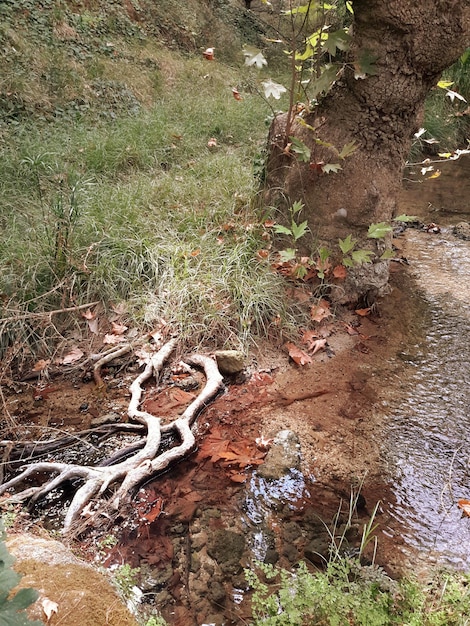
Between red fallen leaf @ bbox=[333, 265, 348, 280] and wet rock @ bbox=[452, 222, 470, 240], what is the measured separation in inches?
88.3

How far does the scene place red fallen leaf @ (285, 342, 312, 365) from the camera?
3.69 m

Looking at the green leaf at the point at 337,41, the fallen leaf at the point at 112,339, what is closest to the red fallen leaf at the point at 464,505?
the fallen leaf at the point at 112,339

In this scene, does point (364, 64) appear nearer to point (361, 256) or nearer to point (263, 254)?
point (361, 256)

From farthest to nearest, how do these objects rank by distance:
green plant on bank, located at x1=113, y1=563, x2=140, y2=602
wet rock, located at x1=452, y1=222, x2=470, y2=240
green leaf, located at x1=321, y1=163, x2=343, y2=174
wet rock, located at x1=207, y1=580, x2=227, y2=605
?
1. wet rock, located at x1=452, y1=222, x2=470, y2=240
2. green leaf, located at x1=321, y1=163, x2=343, y2=174
3. wet rock, located at x1=207, y1=580, x2=227, y2=605
4. green plant on bank, located at x1=113, y1=563, x2=140, y2=602

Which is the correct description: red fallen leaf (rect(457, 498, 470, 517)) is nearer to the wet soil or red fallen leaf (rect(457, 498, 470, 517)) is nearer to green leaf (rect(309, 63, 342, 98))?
the wet soil

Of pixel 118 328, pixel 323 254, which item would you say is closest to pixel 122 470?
pixel 118 328

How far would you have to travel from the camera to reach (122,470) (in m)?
2.69

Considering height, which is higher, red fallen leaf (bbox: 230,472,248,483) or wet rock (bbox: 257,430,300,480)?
wet rock (bbox: 257,430,300,480)

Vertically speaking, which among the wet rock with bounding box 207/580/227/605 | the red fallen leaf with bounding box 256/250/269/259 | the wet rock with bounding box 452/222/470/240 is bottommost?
the wet rock with bounding box 207/580/227/605

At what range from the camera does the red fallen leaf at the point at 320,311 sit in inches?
158

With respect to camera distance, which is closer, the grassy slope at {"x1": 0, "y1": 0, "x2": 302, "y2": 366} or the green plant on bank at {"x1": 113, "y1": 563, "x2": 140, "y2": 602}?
the green plant on bank at {"x1": 113, "y1": 563, "x2": 140, "y2": 602}

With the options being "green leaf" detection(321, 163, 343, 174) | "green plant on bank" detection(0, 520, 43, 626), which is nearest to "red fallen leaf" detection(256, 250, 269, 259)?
"green leaf" detection(321, 163, 343, 174)

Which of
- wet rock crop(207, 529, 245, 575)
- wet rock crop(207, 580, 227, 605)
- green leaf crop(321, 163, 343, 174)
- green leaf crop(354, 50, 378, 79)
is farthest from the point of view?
green leaf crop(321, 163, 343, 174)

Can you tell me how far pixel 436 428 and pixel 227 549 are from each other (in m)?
1.58
